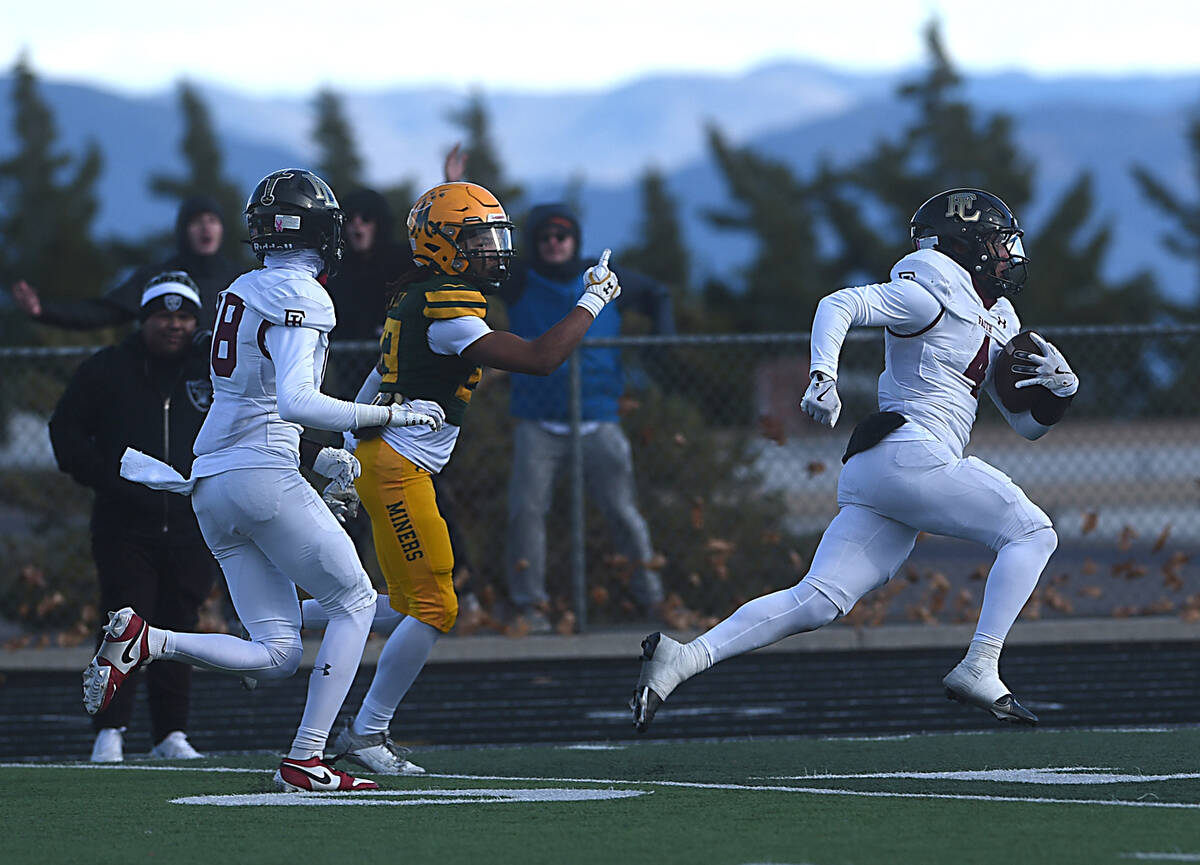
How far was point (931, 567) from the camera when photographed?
12.8 meters

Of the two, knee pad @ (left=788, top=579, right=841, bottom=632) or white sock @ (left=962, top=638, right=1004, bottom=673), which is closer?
white sock @ (left=962, top=638, right=1004, bottom=673)

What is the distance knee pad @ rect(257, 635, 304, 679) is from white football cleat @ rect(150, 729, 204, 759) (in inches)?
74.4

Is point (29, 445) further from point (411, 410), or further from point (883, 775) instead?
point (883, 775)

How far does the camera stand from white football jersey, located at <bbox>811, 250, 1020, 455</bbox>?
22.5 feet

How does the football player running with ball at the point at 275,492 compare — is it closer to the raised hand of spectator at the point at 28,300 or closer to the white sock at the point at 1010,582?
the white sock at the point at 1010,582

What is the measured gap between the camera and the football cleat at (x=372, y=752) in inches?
278

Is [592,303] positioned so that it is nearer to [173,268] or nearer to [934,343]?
[934,343]

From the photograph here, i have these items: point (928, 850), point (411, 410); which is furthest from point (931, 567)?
point (928, 850)

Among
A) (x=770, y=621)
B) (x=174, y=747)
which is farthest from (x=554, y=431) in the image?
(x=770, y=621)

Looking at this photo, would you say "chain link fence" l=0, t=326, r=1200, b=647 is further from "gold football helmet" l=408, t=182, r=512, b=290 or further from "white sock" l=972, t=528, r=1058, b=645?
"white sock" l=972, t=528, r=1058, b=645

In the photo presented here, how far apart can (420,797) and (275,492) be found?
42.3 inches

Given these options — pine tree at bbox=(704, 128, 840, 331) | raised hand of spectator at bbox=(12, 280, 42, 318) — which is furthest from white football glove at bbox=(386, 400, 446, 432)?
→ pine tree at bbox=(704, 128, 840, 331)

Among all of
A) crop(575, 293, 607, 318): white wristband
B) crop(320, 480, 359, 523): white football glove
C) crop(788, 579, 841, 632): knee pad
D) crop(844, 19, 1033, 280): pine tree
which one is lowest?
crop(844, 19, 1033, 280): pine tree

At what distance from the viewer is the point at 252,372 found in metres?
6.40
